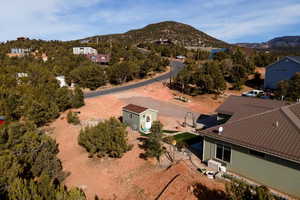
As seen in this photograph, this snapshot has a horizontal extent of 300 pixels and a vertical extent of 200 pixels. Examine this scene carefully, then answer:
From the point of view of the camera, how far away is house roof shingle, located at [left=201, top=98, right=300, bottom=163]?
10.9m

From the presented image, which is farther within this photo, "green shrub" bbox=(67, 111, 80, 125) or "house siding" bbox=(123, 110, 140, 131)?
"green shrub" bbox=(67, 111, 80, 125)

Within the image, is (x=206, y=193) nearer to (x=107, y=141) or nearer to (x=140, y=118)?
(x=107, y=141)

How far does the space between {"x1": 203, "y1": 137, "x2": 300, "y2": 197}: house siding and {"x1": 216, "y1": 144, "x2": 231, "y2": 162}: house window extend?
27 cm

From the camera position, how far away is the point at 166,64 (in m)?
64.6

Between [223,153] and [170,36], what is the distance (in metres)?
143

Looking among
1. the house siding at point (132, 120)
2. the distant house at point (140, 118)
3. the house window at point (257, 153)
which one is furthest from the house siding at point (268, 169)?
the house siding at point (132, 120)

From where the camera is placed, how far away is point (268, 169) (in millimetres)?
11430

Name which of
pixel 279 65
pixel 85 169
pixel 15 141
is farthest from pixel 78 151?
pixel 279 65

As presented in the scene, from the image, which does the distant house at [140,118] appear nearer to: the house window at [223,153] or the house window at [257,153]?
the house window at [223,153]

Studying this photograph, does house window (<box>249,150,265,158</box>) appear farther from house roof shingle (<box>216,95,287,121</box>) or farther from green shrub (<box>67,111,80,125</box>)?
green shrub (<box>67,111,80,125</box>)

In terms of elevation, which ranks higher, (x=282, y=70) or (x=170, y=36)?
(x=170, y=36)

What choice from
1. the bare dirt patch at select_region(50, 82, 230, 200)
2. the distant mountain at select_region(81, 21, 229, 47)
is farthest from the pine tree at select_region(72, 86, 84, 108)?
the distant mountain at select_region(81, 21, 229, 47)

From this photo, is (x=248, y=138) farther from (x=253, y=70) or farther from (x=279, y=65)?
(x=253, y=70)

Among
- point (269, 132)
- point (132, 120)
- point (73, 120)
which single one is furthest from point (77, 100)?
point (269, 132)
